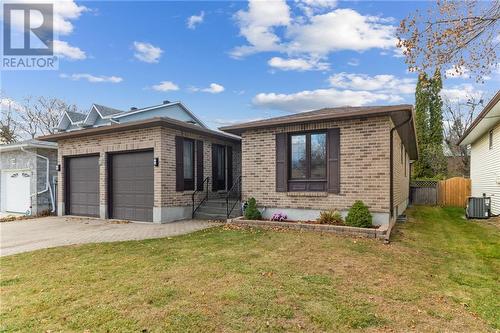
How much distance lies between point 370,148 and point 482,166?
1061cm

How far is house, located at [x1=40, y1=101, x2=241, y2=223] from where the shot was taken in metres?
10.7

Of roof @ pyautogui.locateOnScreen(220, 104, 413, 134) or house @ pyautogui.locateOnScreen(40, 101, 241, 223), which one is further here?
house @ pyautogui.locateOnScreen(40, 101, 241, 223)

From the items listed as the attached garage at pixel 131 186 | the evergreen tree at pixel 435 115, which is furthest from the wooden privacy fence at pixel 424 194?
the attached garage at pixel 131 186

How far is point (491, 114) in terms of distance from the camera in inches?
423

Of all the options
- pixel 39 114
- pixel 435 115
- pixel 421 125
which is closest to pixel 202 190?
pixel 421 125

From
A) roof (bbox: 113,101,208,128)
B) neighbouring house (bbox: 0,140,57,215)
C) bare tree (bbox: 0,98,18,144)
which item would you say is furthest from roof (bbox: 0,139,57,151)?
bare tree (bbox: 0,98,18,144)

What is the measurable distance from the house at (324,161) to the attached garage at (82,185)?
6.35 m

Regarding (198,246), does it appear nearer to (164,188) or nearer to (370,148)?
(164,188)

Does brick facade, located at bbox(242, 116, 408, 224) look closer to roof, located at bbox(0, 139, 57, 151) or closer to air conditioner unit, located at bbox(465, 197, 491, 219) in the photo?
air conditioner unit, located at bbox(465, 197, 491, 219)

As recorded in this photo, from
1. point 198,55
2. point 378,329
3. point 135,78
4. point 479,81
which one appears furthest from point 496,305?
point 135,78

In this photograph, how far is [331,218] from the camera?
8.59 m

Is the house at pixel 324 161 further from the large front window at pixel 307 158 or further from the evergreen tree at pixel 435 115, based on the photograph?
the evergreen tree at pixel 435 115

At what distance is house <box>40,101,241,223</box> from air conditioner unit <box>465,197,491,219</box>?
9.74 meters

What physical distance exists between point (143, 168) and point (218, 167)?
133 inches
